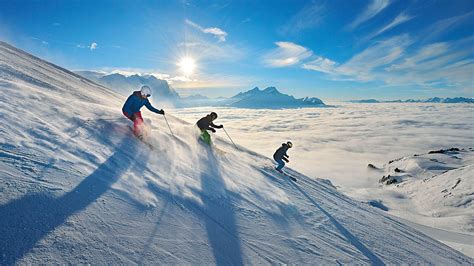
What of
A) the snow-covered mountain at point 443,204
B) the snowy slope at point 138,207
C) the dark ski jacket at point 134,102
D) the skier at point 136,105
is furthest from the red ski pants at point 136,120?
the snow-covered mountain at point 443,204

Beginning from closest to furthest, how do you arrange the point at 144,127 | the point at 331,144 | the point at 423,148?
the point at 144,127 → the point at 423,148 → the point at 331,144

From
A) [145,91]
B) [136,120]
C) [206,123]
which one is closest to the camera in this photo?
[145,91]

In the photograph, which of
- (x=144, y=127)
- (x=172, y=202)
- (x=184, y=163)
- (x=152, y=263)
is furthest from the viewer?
(x=144, y=127)

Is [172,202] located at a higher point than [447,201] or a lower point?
higher

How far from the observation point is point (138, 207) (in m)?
4.49

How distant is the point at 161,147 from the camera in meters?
8.09

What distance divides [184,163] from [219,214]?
254cm

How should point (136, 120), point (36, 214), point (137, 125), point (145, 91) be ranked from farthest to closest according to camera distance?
point (136, 120)
point (137, 125)
point (145, 91)
point (36, 214)

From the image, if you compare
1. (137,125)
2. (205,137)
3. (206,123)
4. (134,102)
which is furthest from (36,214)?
(206,123)

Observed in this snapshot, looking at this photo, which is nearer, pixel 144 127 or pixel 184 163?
pixel 184 163

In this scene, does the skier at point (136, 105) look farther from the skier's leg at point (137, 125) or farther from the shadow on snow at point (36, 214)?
the shadow on snow at point (36, 214)

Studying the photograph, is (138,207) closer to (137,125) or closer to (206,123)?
(137,125)

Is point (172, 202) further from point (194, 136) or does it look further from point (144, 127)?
point (194, 136)

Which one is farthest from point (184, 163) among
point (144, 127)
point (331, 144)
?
point (331, 144)
